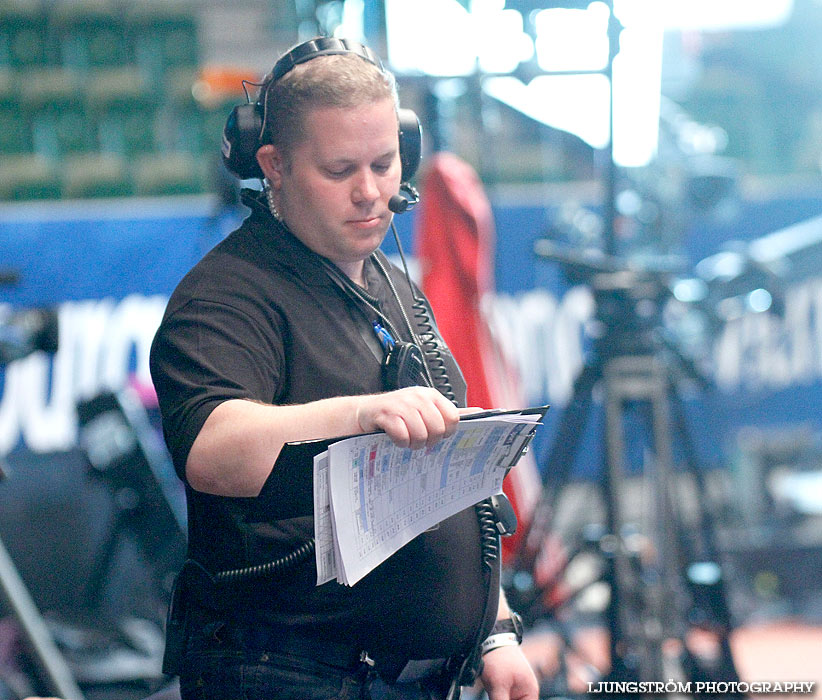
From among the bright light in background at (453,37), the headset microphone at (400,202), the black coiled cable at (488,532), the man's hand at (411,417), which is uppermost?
the bright light in background at (453,37)

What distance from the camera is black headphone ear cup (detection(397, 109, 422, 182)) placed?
1.20 meters

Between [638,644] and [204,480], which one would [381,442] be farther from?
[638,644]

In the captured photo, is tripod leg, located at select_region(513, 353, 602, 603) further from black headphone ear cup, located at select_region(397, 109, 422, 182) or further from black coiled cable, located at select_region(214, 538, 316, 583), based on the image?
black coiled cable, located at select_region(214, 538, 316, 583)

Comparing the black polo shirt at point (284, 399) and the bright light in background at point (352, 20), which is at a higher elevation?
the bright light in background at point (352, 20)

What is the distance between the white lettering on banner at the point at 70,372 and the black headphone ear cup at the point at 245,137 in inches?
86.2

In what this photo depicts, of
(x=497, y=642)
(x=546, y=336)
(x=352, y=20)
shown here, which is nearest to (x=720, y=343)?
(x=546, y=336)

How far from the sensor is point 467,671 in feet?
3.66

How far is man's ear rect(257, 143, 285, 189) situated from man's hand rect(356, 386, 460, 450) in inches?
13.6

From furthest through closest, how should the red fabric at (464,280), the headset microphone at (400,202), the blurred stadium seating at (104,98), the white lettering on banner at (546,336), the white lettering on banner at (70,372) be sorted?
the blurred stadium seating at (104,98)
the white lettering on banner at (546,336)
the white lettering on banner at (70,372)
the red fabric at (464,280)
the headset microphone at (400,202)

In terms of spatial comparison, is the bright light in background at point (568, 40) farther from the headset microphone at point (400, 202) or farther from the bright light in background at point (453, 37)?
the headset microphone at point (400, 202)

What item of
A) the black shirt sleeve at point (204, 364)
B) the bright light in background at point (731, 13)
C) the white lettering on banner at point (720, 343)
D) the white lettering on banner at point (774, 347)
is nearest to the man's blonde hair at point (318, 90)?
the black shirt sleeve at point (204, 364)

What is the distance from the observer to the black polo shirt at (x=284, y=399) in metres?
0.94

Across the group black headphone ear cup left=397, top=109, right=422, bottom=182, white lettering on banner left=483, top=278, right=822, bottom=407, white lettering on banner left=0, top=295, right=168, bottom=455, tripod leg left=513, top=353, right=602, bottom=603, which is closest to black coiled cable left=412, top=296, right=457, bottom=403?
black headphone ear cup left=397, top=109, right=422, bottom=182

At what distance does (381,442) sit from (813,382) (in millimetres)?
3389
